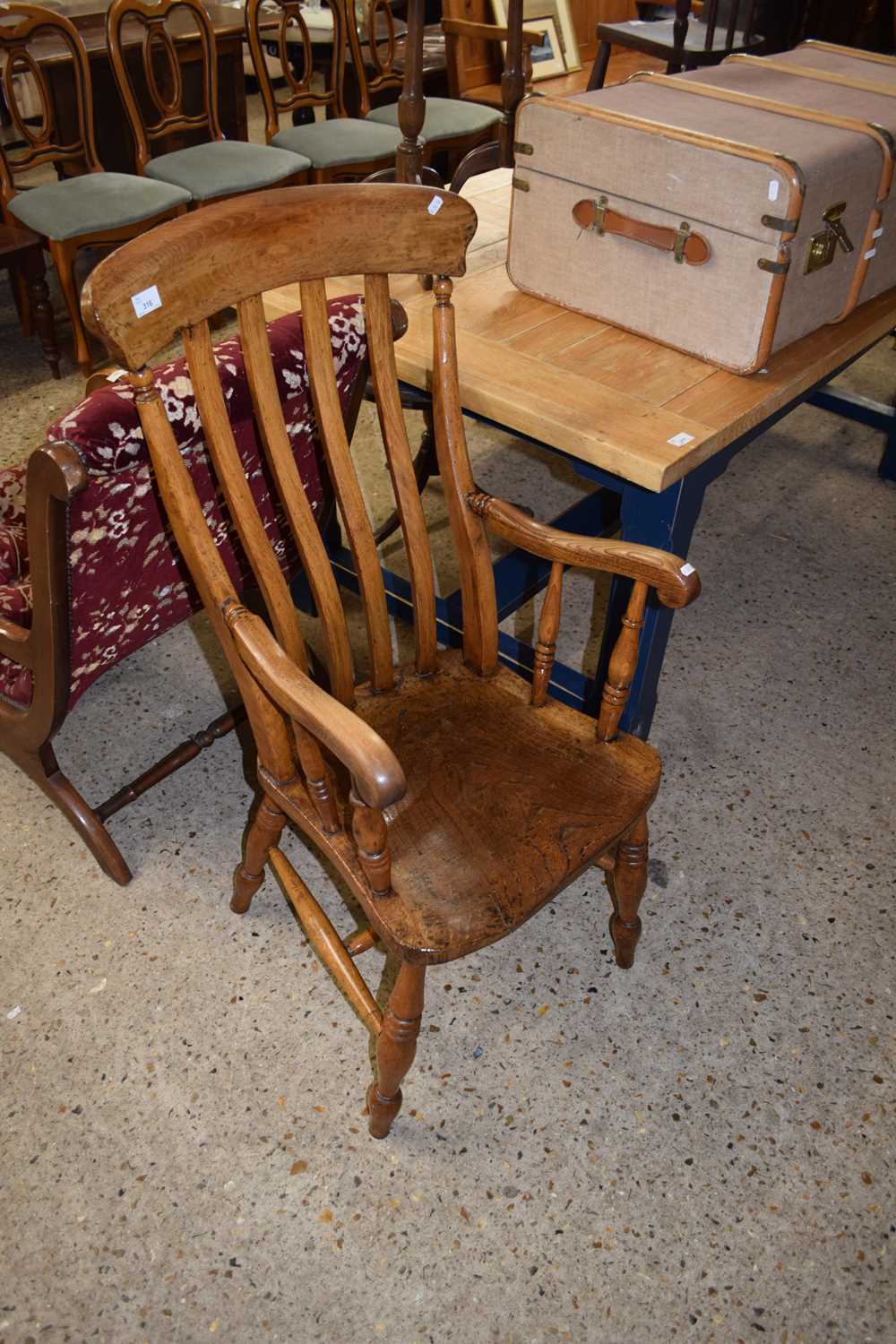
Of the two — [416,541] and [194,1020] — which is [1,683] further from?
[416,541]

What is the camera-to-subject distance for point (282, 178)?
3.34 metres

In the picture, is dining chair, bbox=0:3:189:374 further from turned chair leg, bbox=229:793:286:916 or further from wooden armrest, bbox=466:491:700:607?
wooden armrest, bbox=466:491:700:607

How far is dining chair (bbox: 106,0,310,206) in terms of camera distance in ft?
10.3

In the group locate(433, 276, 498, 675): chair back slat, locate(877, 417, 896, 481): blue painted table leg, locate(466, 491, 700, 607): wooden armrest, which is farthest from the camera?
locate(877, 417, 896, 481): blue painted table leg

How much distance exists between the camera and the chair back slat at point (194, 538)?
42.1 inches

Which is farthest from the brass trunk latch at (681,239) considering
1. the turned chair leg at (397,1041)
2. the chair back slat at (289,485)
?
the turned chair leg at (397,1041)

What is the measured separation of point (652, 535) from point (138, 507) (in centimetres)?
71

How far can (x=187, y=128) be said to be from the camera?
3484mm

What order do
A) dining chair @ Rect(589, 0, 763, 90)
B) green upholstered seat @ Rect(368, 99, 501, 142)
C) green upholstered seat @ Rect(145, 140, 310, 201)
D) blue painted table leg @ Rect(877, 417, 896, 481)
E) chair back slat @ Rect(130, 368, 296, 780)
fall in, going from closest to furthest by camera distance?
1. chair back slat @ Rect(130, 368, 296, 780)
2. blue painted table leg @ Rect(877, 417, 896, 481)
3. dining chair @ Rect(589, 0, 763, 90)
4. green upholstered seat @ Rect(145, 140, 310, 201)
5. green upholstered seat @ Rect(368, 99, 501, 142)

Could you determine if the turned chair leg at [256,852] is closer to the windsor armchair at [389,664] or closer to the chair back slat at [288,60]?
the windsor armchair at [389,664]

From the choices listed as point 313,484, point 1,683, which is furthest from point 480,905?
point 1,683

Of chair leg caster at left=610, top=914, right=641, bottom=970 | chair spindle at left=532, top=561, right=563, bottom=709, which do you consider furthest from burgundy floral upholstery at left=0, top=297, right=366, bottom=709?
chair leg caster at left=610, top=914, right=641, bottom=970

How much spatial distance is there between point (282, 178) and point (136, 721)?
2.14m

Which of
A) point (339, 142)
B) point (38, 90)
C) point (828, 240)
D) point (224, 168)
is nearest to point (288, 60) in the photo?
point (339, 142)
